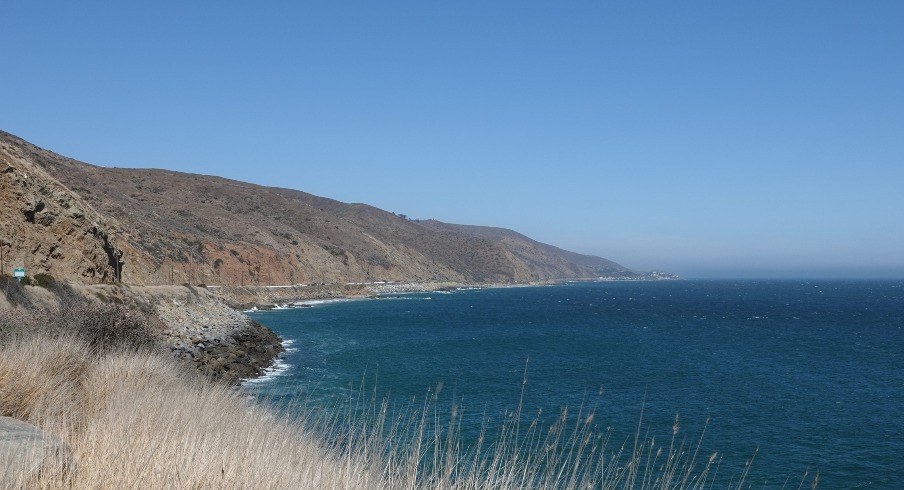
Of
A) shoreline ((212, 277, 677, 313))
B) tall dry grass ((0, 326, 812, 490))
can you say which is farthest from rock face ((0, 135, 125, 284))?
shoreline ((212, 277, 677, 313))

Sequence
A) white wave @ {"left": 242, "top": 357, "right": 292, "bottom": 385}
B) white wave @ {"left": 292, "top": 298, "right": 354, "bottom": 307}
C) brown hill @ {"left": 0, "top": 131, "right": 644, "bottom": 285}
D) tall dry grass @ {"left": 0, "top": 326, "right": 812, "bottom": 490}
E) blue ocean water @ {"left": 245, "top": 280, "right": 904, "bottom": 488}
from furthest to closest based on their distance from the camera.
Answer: white wave @ {"left": 292, "top": 298, "right": 354, "bottom": 307} < brown hill @ {"left": 0, "top": 131, "right": 644, "bottom": 285} < white wave @ {"left": 242, "top": 357, "right": 292, "bottom": 385} < blue ocean water @ {"left": 245, "top": 280, "right": 904, "bottom": 488} < tall dry grass @ {"left": 0, "top": 326, "right": 812, "bottom": 490}

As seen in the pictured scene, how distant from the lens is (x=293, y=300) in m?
91.2

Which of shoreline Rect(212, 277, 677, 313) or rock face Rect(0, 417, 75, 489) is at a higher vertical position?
rock face Rect(0, 417, 75, 489)

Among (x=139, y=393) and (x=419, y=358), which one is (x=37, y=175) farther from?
(x=139, y=393)

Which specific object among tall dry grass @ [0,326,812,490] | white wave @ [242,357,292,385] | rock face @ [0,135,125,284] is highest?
rock face @ [0,135,125,284]

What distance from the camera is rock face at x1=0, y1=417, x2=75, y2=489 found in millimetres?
4309

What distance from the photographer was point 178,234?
8244 centimetres

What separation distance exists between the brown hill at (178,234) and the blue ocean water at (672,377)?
12.9m

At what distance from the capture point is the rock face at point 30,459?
170 inches

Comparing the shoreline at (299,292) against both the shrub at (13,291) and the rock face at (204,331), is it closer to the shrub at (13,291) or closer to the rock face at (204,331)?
the rock face at (204,331)

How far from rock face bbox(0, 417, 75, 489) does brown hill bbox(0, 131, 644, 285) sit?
3098 centimetres

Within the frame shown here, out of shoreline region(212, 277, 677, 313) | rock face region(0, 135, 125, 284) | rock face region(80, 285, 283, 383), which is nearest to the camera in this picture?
rock face region(80, 285, 283, 383)

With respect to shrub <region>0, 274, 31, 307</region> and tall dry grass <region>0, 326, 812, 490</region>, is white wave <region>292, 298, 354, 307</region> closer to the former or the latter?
shrub <region>0, 274, 31, 307</region>

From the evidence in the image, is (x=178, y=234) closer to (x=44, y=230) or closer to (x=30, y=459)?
(x=44, y=230)
